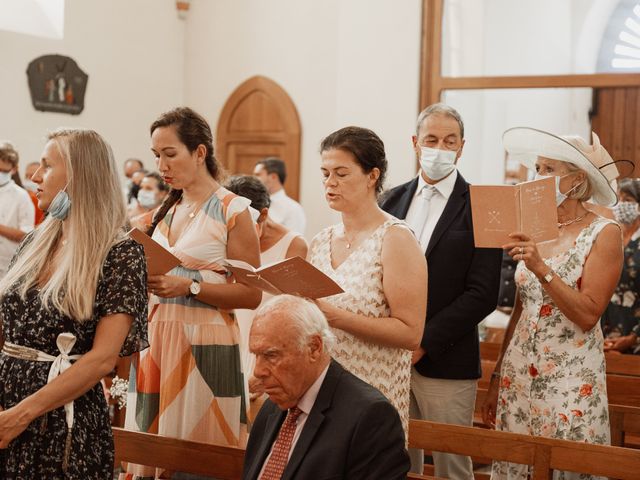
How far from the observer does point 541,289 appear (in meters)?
3.62

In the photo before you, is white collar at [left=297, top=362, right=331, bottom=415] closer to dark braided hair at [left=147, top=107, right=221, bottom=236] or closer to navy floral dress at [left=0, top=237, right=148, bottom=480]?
navy floral dress at [left=0, top=237, right=148, bottom=480]

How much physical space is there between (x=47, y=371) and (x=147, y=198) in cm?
532

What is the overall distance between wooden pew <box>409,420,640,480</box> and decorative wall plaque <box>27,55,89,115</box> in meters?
8.21

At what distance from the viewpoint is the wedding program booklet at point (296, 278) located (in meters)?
2.88

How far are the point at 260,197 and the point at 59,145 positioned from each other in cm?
181

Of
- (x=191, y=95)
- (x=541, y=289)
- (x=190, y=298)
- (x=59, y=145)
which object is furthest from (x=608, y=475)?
(x=191, y=95)

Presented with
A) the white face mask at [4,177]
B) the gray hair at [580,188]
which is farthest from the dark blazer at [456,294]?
the white face mask at [4,177]

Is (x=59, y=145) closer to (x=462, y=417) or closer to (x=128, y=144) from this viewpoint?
(x=462, y=417)

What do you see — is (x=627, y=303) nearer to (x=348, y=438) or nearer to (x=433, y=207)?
(x=433, y=207)

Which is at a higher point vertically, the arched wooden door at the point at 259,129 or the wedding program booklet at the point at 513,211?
the arched wooden door at the point at 259,129

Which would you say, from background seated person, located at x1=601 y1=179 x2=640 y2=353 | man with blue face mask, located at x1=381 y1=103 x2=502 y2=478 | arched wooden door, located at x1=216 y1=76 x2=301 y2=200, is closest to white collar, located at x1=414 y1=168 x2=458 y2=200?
man with blue face mask, located at x1=381 y1=103 x2=502 y2=478

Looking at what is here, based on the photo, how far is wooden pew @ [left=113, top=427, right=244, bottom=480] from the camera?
3176 millimetres

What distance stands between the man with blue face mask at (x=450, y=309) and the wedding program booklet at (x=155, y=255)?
103 cm

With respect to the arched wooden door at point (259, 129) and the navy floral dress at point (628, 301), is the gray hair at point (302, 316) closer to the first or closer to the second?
the navy floral dress at point (628, 301)
